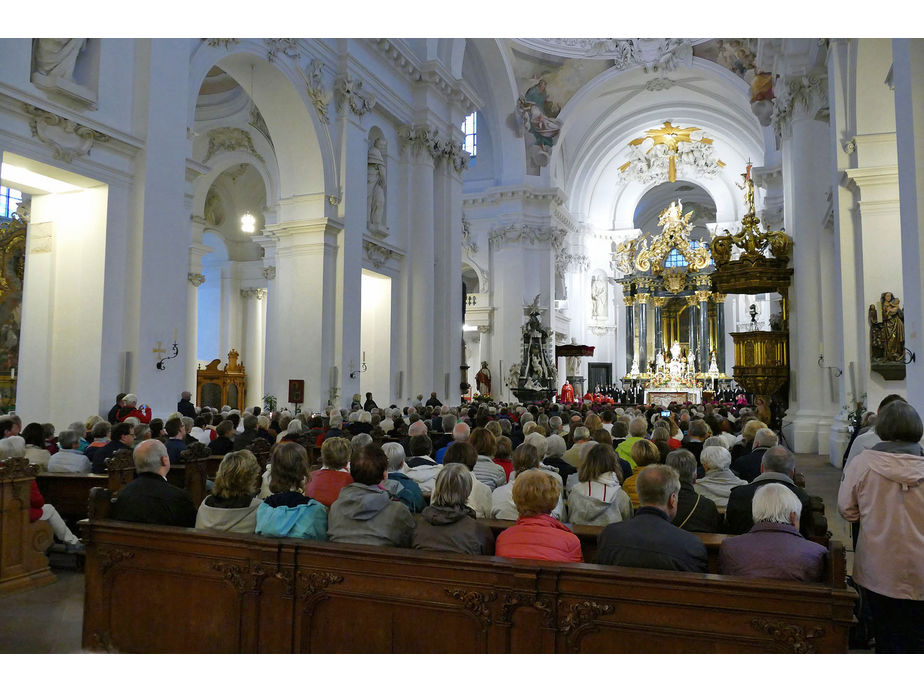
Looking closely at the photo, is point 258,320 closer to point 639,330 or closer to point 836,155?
point 836,155

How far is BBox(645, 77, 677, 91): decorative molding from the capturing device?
27875 millimetres

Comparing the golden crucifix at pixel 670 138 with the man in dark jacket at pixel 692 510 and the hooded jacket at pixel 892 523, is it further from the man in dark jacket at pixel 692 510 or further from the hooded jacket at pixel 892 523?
the hooded jacket at pixel 892 523

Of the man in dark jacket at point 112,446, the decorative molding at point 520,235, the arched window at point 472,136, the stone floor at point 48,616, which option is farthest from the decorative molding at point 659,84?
the man in dark jacket at point 112,446

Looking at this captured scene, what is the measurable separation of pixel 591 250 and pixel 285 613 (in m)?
31.8

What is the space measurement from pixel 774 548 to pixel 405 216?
14.9 m

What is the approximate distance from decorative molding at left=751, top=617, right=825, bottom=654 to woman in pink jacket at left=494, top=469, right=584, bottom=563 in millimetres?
816

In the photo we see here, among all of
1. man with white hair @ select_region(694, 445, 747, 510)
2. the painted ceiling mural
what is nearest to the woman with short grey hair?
man with white hair @ select_region(694, 445, 747, 510)

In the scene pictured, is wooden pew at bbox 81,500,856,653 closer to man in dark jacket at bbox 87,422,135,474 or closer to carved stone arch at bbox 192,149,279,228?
man in dark jacket at bbox 87,422,135,474

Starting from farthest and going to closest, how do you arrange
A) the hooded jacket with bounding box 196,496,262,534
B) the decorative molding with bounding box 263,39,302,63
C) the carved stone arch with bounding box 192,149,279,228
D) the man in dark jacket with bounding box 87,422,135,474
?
the carved stone arch with bounding box 192,149,279,228 < the decorative molding with bounding box 263,39,302,63 < the man in dark jacket with bounding box 87,422,135,474 < the hooded jacket with bounding box 196,496,262,534

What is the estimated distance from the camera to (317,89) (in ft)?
45.2

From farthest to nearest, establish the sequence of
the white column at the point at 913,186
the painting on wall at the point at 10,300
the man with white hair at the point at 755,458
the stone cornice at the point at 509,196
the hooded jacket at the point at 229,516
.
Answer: the stone cornice at the point at 509,196 < the painting on wall at the point at 10,300 < the white column at the point at 913,186 < the man with white hair at the point at 755,458 < the hooded jacket at the point at 229,516

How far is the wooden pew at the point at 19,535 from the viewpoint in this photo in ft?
15.1

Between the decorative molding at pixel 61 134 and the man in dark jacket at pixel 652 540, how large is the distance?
26.3ft

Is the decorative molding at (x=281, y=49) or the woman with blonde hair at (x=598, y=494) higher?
the decorative molding at (x=281, y=49)
